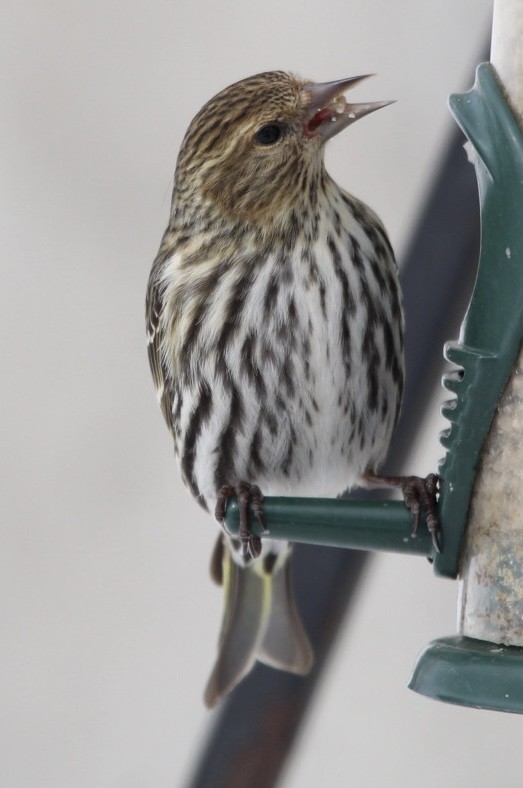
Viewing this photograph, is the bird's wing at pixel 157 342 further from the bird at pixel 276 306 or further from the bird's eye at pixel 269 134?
the bird's eye at pixel 269 134

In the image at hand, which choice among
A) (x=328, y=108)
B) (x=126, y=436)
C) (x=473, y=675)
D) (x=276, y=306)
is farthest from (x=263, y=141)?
(x=126, y=436)

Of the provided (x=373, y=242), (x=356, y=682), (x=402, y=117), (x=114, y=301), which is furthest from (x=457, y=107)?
(x=356, y=682)

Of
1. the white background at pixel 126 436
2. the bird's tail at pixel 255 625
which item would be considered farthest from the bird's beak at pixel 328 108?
the white background at pixel 126 436

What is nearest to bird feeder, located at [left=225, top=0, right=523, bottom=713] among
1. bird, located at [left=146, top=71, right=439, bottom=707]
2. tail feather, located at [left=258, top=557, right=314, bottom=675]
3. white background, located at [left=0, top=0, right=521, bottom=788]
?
bird, located at [left=146, top=71, right=439, bottom=707]

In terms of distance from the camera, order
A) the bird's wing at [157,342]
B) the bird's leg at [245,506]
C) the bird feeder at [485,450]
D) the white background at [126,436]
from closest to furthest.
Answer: the bird feeder at [485,450], the bird's leg at [245,506], the bird's wing at [157,342], the white background at [126,436]

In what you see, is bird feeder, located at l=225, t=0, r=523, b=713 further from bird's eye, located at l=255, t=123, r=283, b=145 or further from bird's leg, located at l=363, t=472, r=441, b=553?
bird's eye, located at l=255, t=123, r=283, b=145
